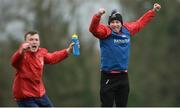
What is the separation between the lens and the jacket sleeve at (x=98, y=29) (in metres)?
11.2

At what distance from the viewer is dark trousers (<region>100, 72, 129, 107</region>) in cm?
1156

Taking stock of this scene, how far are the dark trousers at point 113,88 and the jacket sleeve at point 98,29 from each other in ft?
2.30

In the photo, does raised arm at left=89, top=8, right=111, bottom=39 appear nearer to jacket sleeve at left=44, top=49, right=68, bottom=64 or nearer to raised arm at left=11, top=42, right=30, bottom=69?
jacket sleeve at left=44, top=49, right=68, bottom=64

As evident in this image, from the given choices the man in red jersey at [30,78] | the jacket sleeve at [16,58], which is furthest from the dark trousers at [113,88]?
the jacket sleeve at [16,58]

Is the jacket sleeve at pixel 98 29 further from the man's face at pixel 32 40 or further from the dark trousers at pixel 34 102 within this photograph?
the dark trousers at pixel 34 102

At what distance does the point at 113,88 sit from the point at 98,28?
1065 millimetres

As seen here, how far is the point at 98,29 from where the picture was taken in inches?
445

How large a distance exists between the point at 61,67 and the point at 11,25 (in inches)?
147

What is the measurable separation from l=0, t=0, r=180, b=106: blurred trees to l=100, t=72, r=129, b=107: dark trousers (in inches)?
854

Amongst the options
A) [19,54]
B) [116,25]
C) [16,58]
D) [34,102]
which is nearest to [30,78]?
[34,102]

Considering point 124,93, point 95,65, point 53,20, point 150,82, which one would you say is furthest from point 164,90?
point 124,93

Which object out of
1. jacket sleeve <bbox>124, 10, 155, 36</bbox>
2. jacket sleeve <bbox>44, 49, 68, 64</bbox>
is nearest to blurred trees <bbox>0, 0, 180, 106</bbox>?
jacket sleeve <bbox>124, 10, 155, 36</bbox>

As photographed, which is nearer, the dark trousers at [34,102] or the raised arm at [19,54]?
the raised arm at [19,54]

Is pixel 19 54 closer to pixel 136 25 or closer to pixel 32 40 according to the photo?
pixel 32 40
